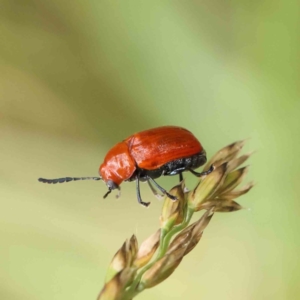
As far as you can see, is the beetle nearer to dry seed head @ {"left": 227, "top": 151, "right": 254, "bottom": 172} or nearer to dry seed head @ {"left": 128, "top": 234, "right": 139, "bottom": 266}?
dry seed head @ {"left": 227, "top": 151, "right": 254, "bottom": 172}

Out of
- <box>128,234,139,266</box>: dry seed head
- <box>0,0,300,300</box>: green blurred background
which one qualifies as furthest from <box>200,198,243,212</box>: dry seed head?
<box>0,0,300,300</box>: green blurred background

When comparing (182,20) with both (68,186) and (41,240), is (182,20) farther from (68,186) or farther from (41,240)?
(41,240)

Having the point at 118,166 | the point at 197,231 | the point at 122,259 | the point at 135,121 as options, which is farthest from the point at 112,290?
the point at 135,121

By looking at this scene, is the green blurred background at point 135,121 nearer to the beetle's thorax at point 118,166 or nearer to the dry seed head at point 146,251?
the beetle's thorax at point 118,166

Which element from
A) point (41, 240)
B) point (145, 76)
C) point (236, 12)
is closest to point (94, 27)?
point (145, 76)

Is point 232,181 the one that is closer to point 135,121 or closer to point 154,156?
point 154,156

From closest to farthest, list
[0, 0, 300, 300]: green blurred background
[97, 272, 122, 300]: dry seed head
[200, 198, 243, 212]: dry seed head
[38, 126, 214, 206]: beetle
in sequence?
[97, 272, 122, 300]: dry seed head
[200, 198, 243, 212]: dry seed head
[38, 126, 214, 206]: beetle
[0, 0, 300, 300]: green blurred background
